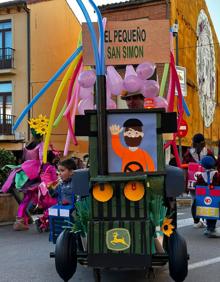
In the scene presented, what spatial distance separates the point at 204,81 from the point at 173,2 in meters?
7.94

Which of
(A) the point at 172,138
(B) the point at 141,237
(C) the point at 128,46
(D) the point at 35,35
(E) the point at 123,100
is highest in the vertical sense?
(D) the point at 35,35

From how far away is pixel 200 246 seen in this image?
6484 millimetres

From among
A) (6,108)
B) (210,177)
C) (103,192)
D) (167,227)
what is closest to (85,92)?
(103,192)

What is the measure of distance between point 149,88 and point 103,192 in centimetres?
138

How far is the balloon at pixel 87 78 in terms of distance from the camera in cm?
460

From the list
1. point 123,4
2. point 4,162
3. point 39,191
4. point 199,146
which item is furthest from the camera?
point 123,4

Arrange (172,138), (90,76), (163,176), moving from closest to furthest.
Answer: (163,176) → (90,76) → (172,138)

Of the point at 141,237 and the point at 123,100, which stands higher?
the point at 123,100

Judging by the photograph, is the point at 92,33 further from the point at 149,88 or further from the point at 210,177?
the point at 210,177

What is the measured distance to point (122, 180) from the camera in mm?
3959

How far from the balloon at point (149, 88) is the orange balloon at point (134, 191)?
1.24m

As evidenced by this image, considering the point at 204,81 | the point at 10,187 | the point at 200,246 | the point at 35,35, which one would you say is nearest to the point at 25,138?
the point at 35,35

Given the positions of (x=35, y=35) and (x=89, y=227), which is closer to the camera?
(x=89, y=227)

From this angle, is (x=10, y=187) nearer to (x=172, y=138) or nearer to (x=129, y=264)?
(x=172, y=138)
